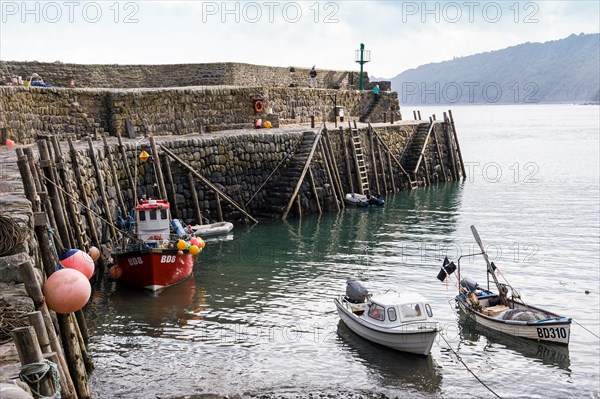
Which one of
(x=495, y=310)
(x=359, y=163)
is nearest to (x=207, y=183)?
(x=359, y=163)

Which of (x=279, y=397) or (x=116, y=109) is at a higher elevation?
(x=116, y=109)

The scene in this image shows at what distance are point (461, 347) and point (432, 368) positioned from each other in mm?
1712

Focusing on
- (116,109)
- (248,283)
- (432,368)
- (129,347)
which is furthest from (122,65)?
(432,368)

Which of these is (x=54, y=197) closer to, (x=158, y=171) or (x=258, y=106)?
(x=158, y=171)

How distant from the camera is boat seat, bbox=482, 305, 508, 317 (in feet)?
61.5

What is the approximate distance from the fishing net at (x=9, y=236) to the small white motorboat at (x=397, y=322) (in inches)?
349

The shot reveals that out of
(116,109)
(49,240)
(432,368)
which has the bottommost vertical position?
(432,368)

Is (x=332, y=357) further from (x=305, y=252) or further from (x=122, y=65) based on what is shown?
(x=122, y=65)

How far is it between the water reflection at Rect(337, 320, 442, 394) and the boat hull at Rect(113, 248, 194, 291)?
20.2ft

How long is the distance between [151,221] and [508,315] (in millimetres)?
10831

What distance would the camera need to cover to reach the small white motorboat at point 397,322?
53.1 feet

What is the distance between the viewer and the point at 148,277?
2092cm

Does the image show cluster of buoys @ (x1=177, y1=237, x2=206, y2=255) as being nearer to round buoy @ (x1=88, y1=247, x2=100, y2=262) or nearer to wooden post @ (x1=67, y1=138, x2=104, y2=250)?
round buoy @ (x1=88, y1=247, x2=100, y2=262)

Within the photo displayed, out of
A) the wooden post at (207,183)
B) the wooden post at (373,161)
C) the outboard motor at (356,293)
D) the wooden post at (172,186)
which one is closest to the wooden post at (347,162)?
the wooden post at (373,161)
